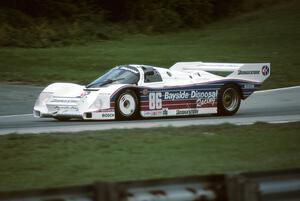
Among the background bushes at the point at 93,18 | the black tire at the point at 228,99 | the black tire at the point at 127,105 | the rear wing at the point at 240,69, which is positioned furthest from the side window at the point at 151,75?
the background bushes at the point at 93,18

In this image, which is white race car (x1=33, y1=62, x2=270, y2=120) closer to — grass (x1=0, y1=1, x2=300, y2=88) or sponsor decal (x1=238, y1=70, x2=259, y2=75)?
sponsor decal (x1=238, y1=70, x2=259, y2=75)

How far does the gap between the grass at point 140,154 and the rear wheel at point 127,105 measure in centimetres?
270

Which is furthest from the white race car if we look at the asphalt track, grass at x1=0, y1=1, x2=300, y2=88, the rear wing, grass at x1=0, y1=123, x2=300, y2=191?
grass at x1=0, y1=1, x2=300, y2=88

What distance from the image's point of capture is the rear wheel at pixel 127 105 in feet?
53.7

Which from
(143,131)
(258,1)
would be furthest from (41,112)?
(258,1)

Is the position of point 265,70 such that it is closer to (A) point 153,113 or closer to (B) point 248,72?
(B) point 248,72

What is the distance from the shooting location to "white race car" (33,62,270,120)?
16.2 metres

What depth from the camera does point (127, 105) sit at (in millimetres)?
16578

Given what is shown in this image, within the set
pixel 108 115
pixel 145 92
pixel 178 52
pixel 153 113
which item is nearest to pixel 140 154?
pixel 108 115

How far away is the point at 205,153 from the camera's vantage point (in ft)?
35.4

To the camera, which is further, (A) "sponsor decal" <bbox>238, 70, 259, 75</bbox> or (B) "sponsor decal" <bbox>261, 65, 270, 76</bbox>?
(B) "sponsor decal" <bbox>261, 65, 270, 76</bbox>

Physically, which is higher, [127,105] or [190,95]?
[190,95]

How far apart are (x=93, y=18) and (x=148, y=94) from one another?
27.0m

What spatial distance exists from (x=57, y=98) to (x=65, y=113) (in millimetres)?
420
